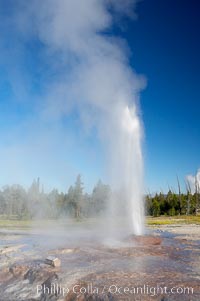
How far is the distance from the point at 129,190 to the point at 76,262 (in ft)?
47.2

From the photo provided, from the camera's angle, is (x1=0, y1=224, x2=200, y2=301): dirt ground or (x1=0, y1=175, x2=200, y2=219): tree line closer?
(x1=0, y1=224, x2=200, y2=301): dirt ground

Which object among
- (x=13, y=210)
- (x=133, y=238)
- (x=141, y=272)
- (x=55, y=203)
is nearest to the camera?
(x=141, y=272)

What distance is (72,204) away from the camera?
73125 mm

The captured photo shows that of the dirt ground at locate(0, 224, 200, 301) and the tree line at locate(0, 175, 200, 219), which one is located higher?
the tree line at locate(0, 175, 200, 219)

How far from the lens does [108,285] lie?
1129 centimetres

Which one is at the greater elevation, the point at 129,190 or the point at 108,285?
the point at 129,190

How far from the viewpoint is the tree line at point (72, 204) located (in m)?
72.0

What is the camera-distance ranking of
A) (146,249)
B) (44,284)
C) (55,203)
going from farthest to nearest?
1. (55,203)
2. (146,249)
3. (44,284)

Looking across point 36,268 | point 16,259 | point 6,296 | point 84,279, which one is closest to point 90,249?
point 16,259

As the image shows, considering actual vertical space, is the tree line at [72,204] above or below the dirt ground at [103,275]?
above

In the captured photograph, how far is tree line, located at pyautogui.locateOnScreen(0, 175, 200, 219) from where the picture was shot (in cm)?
7200

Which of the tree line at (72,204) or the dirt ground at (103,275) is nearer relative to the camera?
the dirt ground at (103,275)

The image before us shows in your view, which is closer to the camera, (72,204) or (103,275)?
(103,275)

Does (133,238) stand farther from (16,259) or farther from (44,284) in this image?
(44,284)
